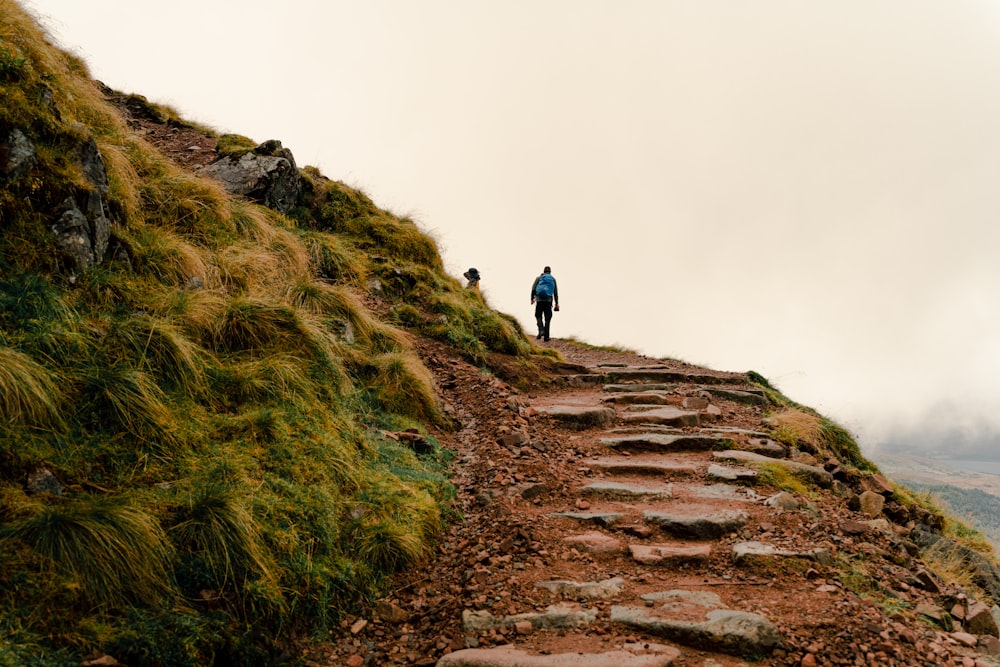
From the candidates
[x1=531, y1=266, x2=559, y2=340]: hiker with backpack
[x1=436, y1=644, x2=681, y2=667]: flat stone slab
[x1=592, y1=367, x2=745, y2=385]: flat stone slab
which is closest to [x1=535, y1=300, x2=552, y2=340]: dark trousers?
[x1=531, y1=266, x2=559, y2=340]: hiker with backpack

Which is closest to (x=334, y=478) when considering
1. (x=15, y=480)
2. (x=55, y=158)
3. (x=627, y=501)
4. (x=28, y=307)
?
(x=15, y=480)

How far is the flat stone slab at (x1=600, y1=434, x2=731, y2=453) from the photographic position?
7699 mm

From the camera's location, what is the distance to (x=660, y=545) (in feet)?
17.3

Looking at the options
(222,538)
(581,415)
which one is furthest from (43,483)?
(581,415)

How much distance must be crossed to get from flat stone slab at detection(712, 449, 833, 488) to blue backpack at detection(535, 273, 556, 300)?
941cm

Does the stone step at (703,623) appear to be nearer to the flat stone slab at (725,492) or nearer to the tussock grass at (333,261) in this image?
the flat stone slab at (725,492)

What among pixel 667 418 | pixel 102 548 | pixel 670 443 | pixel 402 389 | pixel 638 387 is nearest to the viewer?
pixel 102 548

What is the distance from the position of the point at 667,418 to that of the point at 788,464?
1.97 m

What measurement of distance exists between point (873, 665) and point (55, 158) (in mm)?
7761

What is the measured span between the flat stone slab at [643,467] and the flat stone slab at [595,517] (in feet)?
3.94

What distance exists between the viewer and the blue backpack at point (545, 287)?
16.3m

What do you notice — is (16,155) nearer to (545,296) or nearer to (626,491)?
(626,491)

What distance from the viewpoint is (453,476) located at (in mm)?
6418

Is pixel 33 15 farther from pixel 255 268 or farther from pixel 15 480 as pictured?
pixel 15 480
